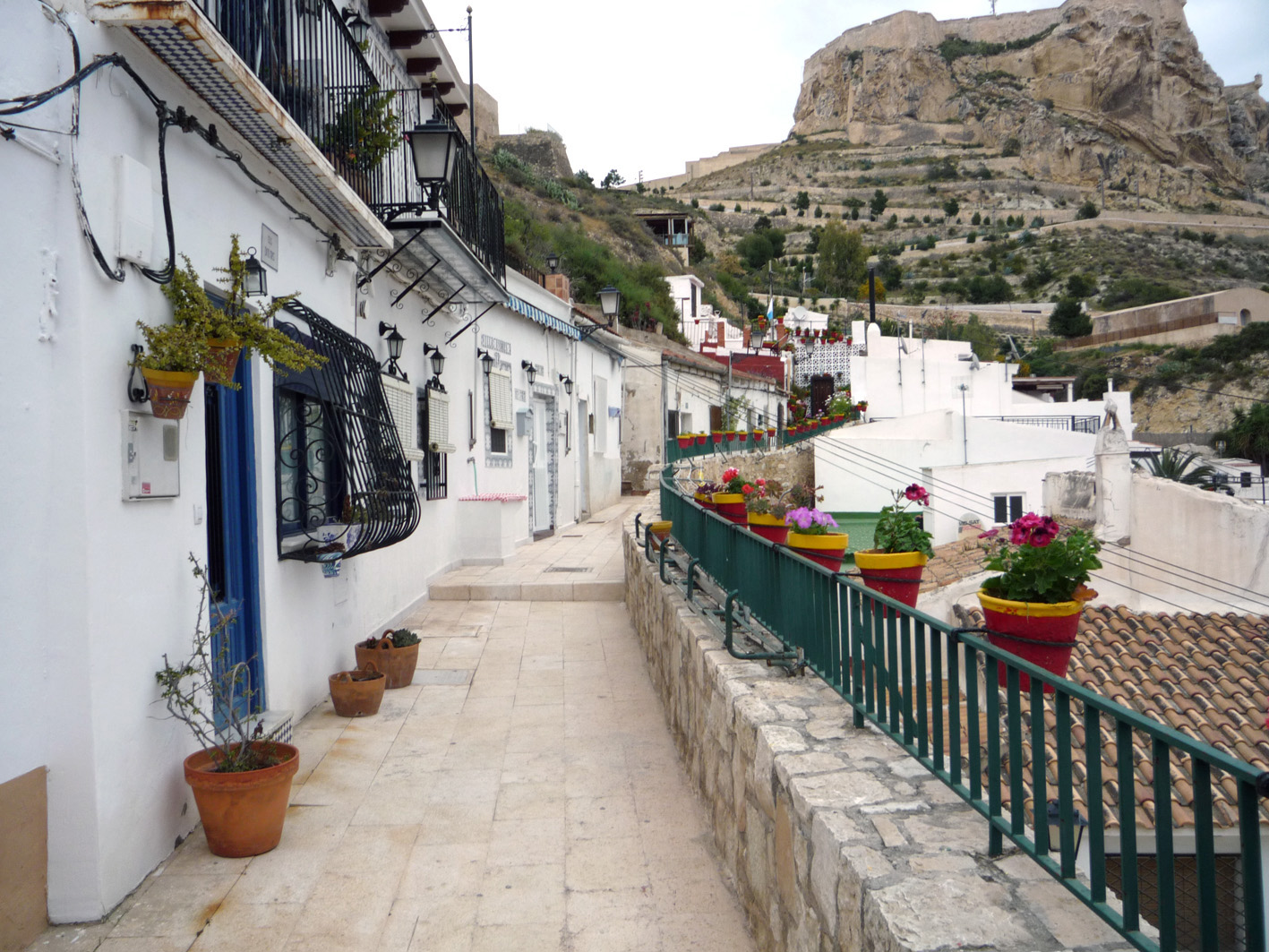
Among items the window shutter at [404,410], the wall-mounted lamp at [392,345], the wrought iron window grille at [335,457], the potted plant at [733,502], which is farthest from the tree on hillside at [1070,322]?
the wrought iron window grille at [335,457]

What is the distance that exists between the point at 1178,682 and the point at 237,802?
27.0ft

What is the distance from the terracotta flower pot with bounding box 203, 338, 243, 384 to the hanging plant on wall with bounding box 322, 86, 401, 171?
3.06 metres

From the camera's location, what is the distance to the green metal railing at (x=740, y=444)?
17.2 m

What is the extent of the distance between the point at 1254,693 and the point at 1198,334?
155 ft

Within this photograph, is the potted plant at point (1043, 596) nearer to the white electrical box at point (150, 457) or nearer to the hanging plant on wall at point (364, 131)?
the white electrical box at point (150, 457)

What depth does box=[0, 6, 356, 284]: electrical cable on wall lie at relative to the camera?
9.44 ft

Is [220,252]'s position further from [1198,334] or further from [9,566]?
[1198,334]

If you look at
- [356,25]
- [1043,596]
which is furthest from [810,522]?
[356,25]

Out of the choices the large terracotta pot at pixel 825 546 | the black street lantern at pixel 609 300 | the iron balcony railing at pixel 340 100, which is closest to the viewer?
the iron balcony railing at pixel 340 100

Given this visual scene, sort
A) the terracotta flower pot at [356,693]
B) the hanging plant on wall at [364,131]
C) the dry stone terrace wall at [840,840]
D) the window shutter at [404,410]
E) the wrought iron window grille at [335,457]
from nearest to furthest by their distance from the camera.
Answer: the dry stone terrace wall at [840,840]
the wrought iron window grille at [335,457]
the terracotta flower pot at [356,693]
the hanging plant on wall at [364,131]
the window shutter at [404,410]

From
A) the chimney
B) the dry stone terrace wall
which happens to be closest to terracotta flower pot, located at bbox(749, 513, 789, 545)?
the dry stone terrace wall

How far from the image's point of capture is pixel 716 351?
3117 centimetres

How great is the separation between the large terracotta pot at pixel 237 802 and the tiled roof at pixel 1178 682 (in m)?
4.63

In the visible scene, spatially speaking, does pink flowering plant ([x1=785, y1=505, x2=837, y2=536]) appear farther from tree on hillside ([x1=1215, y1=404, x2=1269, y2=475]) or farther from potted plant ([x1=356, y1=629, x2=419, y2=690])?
A: tree on hillside ([x1=1215, y1=404, x2=1269, y2=475])
